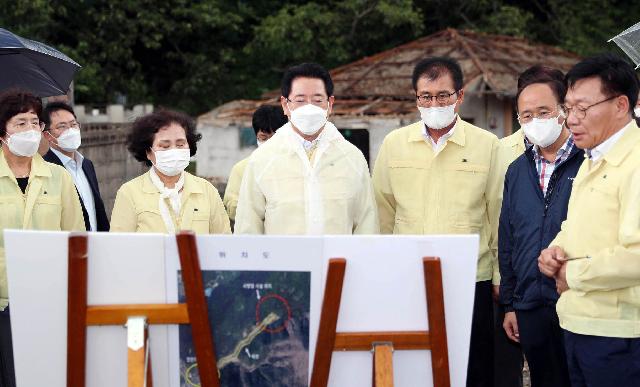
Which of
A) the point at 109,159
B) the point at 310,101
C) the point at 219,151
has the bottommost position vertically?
the point at 310,101

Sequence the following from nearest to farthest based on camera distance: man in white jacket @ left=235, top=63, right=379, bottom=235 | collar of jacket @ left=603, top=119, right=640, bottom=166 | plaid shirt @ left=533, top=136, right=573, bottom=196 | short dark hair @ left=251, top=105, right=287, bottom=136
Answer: collar of jacket @ left=603, top=119, right=640, bottom=166
man in white jacket @ left=235, top=63, right=379, bottom=235
plaid shirt @ left=533, top=136, right=573, bottom=196
short dark hair @ left=251, top=105, right=287, bottom=136

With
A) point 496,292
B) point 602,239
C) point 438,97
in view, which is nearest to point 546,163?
point 438,97

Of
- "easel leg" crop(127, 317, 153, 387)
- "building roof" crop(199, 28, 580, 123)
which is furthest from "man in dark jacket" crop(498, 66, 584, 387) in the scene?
"building roof" crop(199, 28, 580, 123)

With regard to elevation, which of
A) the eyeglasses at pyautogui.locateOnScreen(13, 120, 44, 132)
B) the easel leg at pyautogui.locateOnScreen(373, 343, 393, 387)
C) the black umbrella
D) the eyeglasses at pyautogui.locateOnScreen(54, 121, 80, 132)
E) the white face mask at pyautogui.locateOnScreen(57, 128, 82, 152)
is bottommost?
the easel leg at pyautogui.locateOnScreen(373, 343, 393, 387)

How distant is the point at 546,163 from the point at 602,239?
3.59 ft

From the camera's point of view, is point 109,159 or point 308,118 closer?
point 308,118

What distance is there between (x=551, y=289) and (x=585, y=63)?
1.13m

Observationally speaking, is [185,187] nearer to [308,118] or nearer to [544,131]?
[308,118]

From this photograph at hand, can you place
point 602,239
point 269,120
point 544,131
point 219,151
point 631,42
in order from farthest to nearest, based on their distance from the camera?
point 219,151 → point 631,42 → point 269,120 → point 544,131 → point 602,239

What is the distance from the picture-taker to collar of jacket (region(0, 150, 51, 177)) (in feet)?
15.4

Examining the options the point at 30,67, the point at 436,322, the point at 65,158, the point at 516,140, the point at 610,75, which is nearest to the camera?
the point at 436,322

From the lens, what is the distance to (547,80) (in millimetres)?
4711

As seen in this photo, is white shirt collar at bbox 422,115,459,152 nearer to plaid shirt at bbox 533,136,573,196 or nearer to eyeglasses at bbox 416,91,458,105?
eyeglasses at bbox 416,91,458,105

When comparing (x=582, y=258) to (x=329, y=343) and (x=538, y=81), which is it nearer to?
(x=329, y=343)
